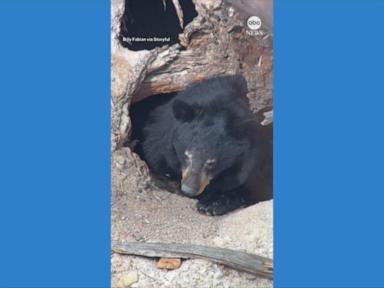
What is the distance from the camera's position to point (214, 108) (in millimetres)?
4938

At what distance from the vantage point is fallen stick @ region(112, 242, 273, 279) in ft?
15.4

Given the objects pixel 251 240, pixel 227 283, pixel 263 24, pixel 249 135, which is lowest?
pixel 227 283

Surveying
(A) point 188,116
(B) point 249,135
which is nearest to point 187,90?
(A) point 188,116

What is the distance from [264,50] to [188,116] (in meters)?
0.74

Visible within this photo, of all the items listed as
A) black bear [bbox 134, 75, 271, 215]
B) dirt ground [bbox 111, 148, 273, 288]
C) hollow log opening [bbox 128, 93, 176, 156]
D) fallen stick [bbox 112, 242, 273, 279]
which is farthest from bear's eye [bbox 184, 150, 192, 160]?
fallen stick [bbox 112, 242, 273, 279]

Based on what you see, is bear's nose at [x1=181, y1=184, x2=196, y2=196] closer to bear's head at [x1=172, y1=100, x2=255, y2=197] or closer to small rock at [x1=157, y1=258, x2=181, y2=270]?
bear's head at [x1=172, y1=100, x2=255, y2=197]

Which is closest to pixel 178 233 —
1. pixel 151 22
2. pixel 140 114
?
pixel 140 114

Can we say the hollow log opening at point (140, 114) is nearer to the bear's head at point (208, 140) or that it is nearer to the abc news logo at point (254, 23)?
the bear's head at point (208, 140)

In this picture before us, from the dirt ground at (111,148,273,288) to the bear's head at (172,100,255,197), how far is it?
0.80 ft

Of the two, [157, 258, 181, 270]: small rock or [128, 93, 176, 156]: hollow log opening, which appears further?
[128, 93, 176, 156]: hollow log opening

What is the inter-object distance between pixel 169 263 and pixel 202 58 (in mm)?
1519

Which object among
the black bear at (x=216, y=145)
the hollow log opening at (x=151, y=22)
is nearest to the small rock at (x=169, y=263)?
the black bear at (x=216, y=145)

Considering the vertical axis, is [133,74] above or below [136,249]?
above

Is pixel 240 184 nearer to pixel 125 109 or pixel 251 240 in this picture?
pixel 251 240
